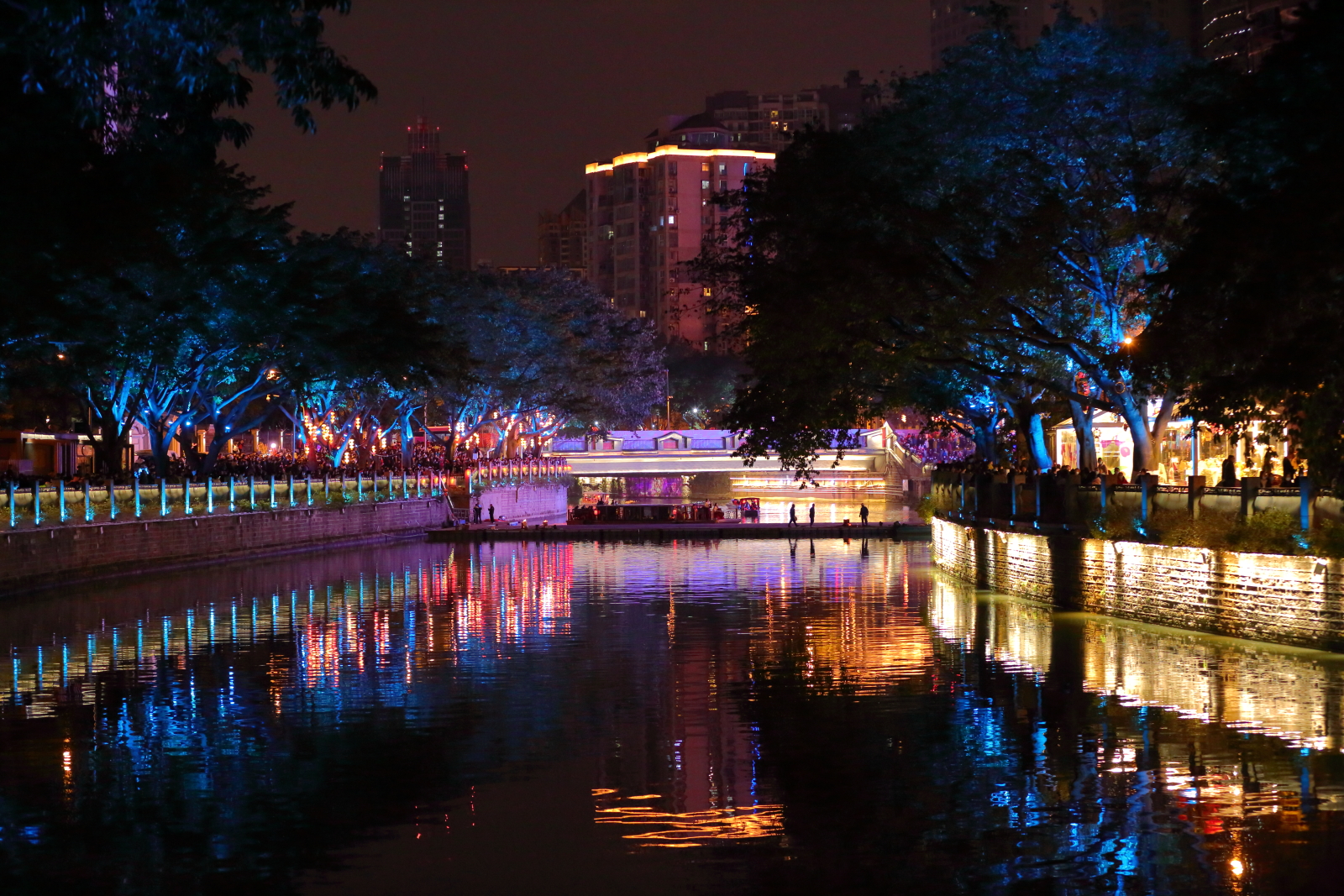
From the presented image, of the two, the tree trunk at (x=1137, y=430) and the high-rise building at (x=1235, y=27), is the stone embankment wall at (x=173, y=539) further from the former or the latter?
the high-rise building at (x=1235, y=27)

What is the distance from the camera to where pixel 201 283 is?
45844 millimetres

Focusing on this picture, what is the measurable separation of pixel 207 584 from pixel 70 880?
1129 inches

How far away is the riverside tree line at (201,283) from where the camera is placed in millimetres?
18938

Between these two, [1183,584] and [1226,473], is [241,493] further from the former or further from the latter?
[1183,584]

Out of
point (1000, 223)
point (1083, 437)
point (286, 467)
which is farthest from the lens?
point (286, 467)

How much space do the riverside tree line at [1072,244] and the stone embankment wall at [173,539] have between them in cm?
1642

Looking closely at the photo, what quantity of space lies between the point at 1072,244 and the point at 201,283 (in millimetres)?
24693

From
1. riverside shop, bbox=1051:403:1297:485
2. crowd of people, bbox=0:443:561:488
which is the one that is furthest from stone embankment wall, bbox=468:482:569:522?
riverside shop, bbox=1051:403:1297:485

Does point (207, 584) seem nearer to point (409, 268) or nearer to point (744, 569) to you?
point (744, 569)

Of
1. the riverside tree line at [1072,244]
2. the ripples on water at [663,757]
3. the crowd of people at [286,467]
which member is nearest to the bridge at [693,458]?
the crowd of people at [286,467]

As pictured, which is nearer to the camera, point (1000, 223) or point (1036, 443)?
point (1000, 223)

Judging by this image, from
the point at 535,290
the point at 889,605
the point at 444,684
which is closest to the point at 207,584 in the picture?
the point at 889,605


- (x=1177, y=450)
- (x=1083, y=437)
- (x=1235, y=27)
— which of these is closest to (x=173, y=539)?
(x=1083, y=437)

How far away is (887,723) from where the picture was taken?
18422 mm
